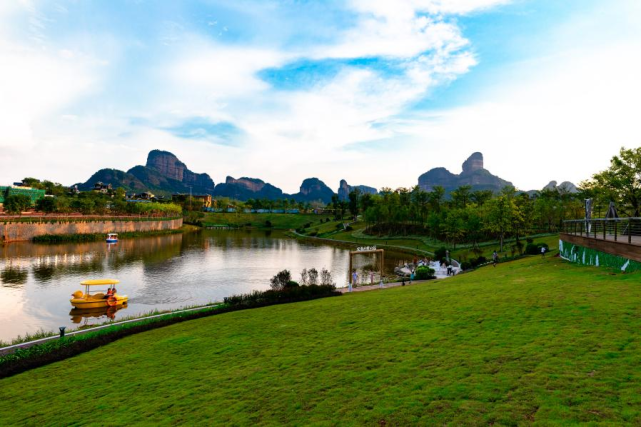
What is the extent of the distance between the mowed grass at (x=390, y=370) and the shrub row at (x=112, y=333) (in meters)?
0.97

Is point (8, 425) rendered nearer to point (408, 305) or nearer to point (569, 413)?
point (569, 413)

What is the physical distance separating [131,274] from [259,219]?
137177 millimetres

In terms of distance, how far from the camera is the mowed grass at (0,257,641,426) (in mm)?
8062

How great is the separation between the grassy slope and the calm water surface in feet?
299

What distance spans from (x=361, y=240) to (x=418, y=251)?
30.8 meters

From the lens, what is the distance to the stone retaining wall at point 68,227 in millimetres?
83188

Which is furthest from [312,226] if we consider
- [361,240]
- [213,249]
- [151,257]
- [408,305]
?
[408,305]

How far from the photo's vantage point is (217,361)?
14219mm

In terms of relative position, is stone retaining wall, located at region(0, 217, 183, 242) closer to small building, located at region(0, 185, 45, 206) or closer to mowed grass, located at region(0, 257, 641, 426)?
small building, located at region(0, 185, 45, 206)

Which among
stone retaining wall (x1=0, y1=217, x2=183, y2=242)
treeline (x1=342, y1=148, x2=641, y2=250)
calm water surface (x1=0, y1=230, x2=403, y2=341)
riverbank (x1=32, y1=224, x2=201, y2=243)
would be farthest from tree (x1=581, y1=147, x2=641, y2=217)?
stone retaining wall (x1=0, y1=217, x2=183, y2=242)

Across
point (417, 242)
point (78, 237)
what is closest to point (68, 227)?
point (78, 237)

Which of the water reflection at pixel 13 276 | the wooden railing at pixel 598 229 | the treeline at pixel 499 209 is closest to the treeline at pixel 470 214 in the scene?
the treeline at pixel 499 209

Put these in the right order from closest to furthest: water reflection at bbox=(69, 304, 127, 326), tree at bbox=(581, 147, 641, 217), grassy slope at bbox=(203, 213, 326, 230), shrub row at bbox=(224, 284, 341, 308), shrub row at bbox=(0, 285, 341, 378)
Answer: shrub row at bbox=(0, 285, 341, 378)
shrub row at bbox=(224, 284, 341, 308)
water reflection at bbox=(69, 304, 127, 326)
tree at bbox=(581, 147, 641, 217)
grassy slope at bbox=(203, 213, 326, 230)

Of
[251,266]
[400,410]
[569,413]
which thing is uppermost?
[569,413]
